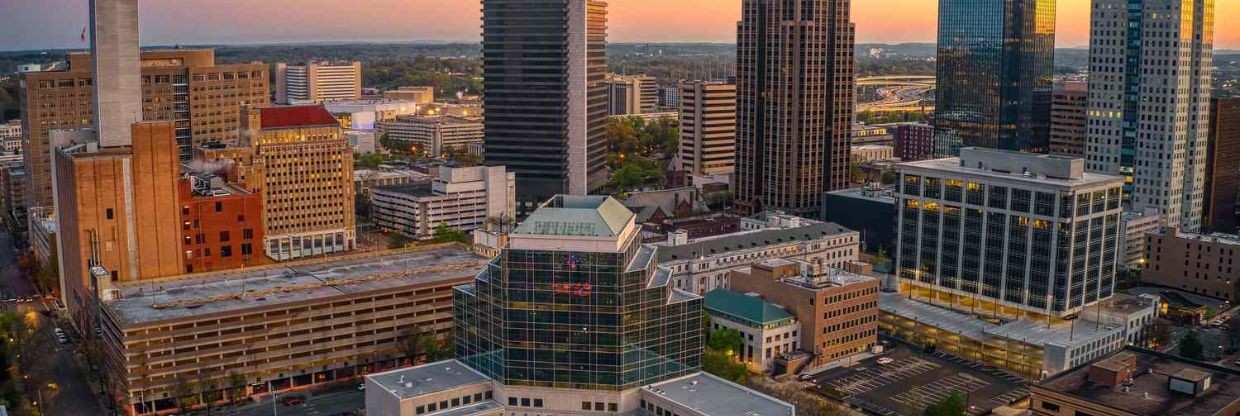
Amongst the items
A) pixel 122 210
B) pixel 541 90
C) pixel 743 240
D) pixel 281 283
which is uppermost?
pixel 541 90

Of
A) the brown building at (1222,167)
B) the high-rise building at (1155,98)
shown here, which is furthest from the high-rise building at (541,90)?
the brown building at (1222,167)

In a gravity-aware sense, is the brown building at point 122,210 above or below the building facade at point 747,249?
above

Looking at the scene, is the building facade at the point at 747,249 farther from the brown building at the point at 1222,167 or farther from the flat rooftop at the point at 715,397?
the brown building at the point at 1222,167

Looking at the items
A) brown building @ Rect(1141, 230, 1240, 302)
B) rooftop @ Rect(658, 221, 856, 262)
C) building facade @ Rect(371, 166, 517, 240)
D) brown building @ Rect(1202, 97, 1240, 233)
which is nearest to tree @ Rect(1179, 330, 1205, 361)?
brown building @ Rect(1141, 230, 1240, 302)

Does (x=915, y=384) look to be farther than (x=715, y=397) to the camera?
Yes

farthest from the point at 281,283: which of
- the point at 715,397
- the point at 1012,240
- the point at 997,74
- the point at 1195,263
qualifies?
the point at 997,74

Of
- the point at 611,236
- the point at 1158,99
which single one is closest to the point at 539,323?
the point at 611,236

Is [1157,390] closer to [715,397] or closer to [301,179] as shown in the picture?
[715,397]
